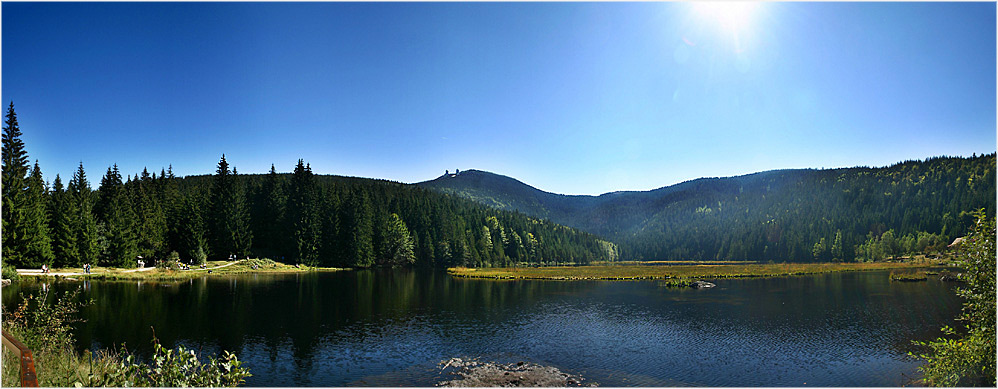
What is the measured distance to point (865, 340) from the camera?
3275 cm

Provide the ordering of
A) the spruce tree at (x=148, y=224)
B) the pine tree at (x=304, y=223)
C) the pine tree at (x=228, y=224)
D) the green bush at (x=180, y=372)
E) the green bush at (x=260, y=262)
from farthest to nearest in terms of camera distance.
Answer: the pine tree at (x=304, y=223)
the pine tree at (x=228, y=224)
the green bush at (x=260, y=262)
the spruce tree at (x=148, y=224)
the green bush at (x=180, y=372)

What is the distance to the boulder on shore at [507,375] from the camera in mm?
23344

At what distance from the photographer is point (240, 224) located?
106m

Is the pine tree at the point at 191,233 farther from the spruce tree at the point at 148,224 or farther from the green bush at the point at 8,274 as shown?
the green bush at the point at 8,274

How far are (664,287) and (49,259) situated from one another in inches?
3330

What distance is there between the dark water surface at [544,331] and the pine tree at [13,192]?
1473cm

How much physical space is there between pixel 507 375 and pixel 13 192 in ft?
254

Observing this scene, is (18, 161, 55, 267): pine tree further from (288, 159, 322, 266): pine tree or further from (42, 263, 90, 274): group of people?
(288, 159, 322, 266): pine tree

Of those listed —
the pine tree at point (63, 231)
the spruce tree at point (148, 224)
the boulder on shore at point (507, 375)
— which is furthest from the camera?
the spruce tree at point (148, 224)

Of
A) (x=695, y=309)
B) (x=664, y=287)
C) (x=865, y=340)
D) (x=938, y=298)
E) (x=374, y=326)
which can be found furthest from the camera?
(x=664, y=287)

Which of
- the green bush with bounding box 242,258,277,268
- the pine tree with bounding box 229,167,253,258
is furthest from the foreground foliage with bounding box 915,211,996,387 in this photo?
the pine tree with bounding box 229,167,253,258

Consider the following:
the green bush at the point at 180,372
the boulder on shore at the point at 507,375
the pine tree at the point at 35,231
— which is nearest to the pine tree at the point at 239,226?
the pine tree at the point at 35,231

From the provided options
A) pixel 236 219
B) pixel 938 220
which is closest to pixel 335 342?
pixel 236 219

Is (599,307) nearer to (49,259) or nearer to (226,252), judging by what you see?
(49,259)
